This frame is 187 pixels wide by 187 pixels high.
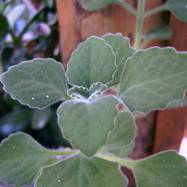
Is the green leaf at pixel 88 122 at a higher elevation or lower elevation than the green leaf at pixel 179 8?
lower

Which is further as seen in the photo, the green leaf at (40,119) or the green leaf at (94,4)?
the green leaf at (40,119)

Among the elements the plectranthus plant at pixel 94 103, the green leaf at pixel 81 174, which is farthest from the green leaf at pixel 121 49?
the green leaf at pixel 81 174

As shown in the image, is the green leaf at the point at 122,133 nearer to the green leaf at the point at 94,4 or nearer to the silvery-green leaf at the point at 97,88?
the silvery-green leaf at the point at 97,88

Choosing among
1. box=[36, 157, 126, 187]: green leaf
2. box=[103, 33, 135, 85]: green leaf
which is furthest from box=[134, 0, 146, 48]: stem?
box=[36, 157, 126, 187]: green leaf

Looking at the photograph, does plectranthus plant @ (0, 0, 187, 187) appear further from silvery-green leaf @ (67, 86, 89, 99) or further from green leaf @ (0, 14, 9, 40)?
green leaf @ (0, 14, 9, 40)

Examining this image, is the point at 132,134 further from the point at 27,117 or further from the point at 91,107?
the point at 27,117

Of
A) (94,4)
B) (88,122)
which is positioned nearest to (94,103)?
(88,122)
